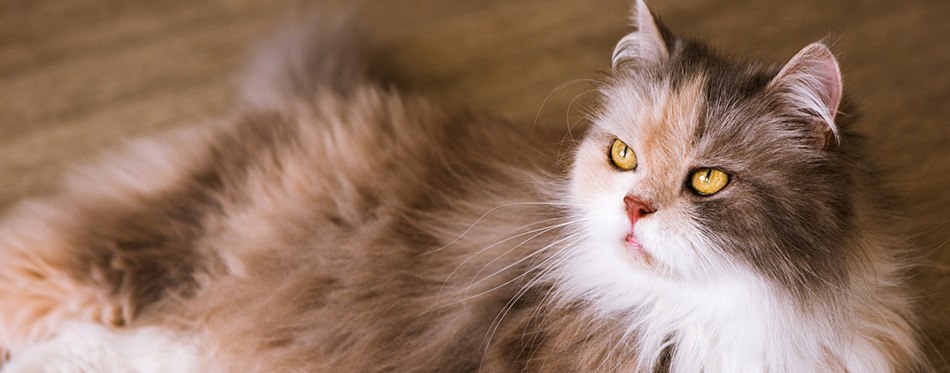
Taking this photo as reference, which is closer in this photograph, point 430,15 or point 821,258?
point 821,258

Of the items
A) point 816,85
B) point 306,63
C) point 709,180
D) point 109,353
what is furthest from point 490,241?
point 306,63

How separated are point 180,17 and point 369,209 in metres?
1.60

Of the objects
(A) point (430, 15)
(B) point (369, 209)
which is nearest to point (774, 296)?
(B) point (369, 209)

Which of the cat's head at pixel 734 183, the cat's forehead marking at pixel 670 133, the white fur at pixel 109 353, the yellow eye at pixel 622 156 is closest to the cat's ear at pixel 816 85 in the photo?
the cat's head at pixel 734 183

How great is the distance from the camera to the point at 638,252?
3.45ft

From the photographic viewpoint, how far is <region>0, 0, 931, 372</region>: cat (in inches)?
40.8

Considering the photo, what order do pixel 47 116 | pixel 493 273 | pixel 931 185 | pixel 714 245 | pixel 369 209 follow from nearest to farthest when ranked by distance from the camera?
pixel 714 245 < pixel 493 273 < pixel 369 209 < pixel 931 185 < pixel 47 116

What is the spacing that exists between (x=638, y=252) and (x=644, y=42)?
398 millimetres

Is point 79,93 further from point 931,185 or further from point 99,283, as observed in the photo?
point 931,185

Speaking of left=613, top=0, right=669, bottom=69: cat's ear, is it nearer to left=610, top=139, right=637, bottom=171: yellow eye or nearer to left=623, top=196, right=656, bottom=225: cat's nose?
left=610, top=139, right=637, bottom=171: yellow eye

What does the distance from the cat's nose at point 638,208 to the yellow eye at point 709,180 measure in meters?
0.09

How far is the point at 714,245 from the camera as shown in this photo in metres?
1.00

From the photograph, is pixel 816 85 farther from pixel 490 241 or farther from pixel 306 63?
pixel 306 63

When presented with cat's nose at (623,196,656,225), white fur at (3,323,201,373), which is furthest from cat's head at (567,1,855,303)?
white fur at (3,323,201,373)
